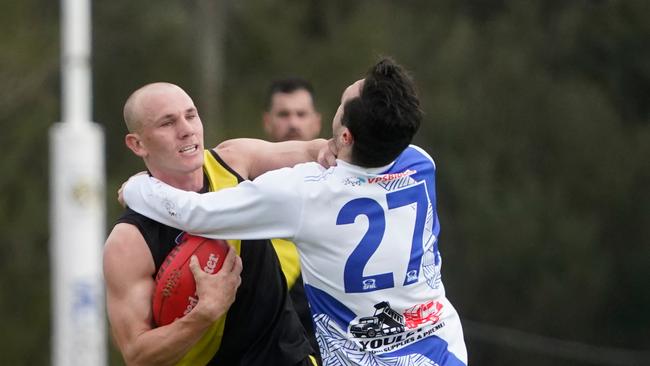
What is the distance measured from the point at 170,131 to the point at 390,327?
1.14 meters

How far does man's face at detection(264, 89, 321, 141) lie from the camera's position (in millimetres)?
8586

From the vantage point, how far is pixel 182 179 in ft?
18.5

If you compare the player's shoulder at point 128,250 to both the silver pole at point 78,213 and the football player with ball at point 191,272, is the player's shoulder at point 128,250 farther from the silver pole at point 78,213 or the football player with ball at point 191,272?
the silver pole at point 78,213

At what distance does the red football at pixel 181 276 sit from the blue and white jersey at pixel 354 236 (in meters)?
0.11

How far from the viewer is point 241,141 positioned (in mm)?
6016

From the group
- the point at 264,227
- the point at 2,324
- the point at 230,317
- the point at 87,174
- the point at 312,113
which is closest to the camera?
the point at 264,227

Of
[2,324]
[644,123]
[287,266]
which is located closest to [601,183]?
[644,123]

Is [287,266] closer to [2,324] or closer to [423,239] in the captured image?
[423,239]

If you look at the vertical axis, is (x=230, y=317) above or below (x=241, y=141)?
below

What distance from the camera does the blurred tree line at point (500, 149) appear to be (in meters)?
21.6

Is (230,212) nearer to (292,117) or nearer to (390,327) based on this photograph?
(390,327)

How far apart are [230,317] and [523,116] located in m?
17.2

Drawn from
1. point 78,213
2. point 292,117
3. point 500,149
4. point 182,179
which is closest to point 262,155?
point 182,179

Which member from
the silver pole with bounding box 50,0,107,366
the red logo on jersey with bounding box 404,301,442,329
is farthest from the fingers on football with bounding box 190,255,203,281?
the silver pole with bounding box 50,0,107,366
